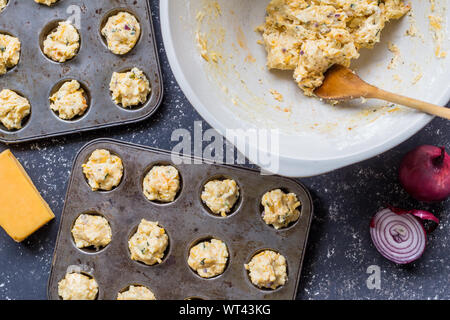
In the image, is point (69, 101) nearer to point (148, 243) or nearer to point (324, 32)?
point (148, 243)

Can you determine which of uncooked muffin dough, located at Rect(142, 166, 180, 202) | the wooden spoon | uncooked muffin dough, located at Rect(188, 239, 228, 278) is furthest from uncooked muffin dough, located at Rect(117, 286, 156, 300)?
the wooden spoon

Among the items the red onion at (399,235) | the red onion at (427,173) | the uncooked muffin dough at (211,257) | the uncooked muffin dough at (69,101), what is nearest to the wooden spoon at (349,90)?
the red onion at (427,173)

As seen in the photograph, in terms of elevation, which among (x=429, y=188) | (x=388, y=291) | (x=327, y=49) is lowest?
(x=388, y=291)

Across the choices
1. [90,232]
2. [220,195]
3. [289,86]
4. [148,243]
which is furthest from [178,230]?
[289,86]

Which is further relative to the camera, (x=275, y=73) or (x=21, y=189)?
(x=21, y=189)

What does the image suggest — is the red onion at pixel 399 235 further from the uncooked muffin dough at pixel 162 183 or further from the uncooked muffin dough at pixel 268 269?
the uncooked muffin dough at pixel 162 183
